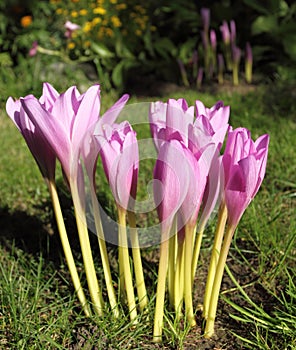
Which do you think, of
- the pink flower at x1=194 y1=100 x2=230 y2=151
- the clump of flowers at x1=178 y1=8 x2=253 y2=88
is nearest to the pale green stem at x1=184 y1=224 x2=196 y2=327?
the pink flower at x1=194 y1=100 x2=230 y2=151

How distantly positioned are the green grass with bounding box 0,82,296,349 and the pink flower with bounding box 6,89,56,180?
0.42 meters

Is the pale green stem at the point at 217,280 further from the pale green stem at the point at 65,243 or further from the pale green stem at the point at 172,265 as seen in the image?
the pale green stem at the point at 65,243

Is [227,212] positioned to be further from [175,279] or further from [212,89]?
[212,89]

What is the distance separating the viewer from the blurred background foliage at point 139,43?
193 inches

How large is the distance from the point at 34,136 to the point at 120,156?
0.93 feet

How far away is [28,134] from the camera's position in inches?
60.3

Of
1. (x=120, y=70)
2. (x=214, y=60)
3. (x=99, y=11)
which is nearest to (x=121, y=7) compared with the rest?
(x=99, y=11)

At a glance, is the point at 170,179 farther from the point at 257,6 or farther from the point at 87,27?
the point at 87,27

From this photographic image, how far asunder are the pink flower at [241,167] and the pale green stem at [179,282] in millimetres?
215

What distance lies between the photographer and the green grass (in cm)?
166

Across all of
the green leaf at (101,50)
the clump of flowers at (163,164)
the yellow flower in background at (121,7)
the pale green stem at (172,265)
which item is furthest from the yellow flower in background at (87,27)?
the pale green stem at (172,265)

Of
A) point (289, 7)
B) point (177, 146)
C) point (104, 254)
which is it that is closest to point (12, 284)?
point (104, 254)

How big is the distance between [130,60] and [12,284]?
3549 mm

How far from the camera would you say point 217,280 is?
158 cm
